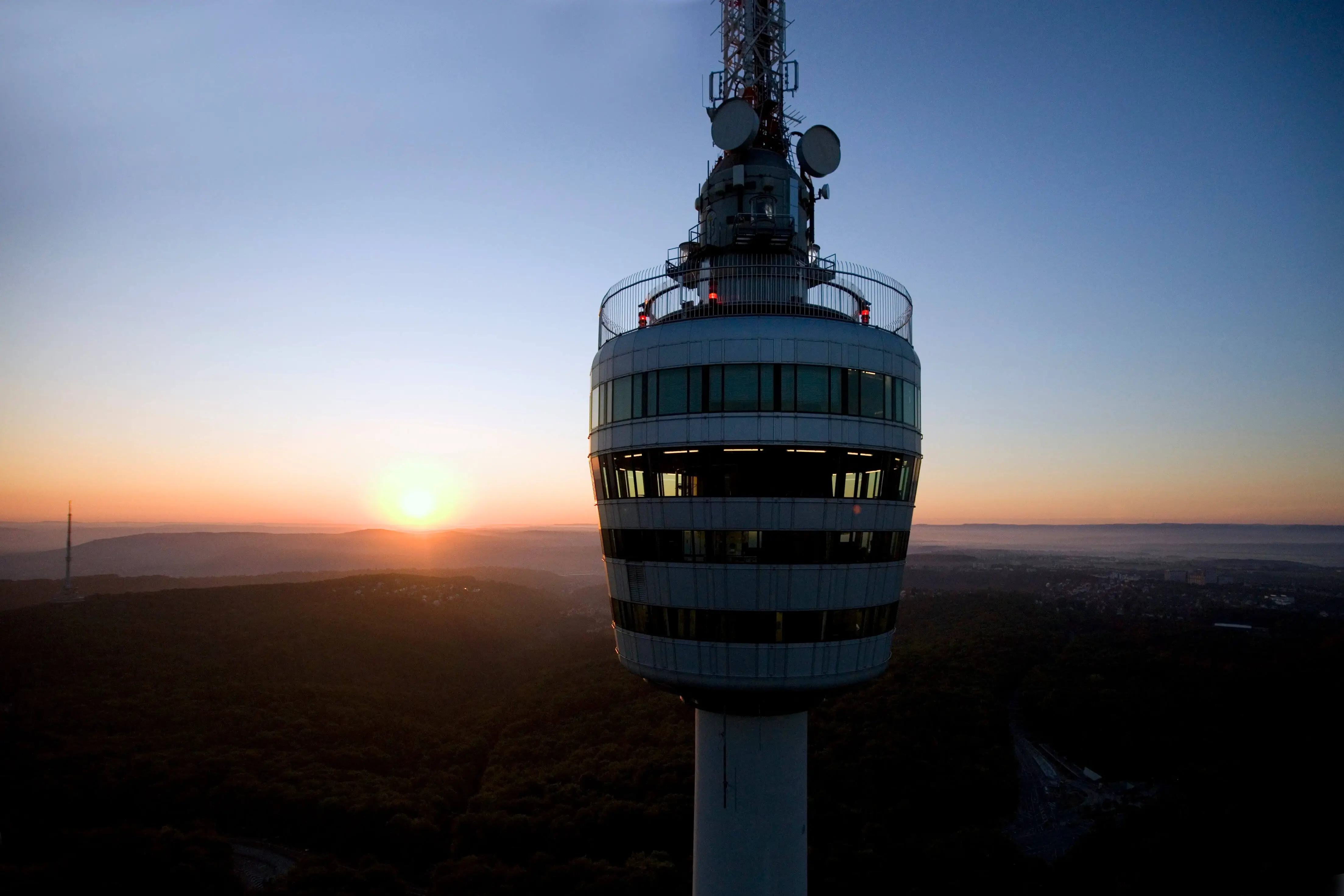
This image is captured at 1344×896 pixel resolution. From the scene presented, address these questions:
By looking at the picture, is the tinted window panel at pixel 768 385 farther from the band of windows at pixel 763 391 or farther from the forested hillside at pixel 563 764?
the forested hillside at pixel 563 764

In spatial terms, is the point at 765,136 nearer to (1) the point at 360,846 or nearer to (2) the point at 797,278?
(2) the point at 797,278

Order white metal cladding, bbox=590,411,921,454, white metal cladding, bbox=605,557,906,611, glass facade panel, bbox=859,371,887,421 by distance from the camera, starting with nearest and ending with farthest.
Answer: white metal cladding, bbox=590,411,921,454 < white metal cladding, bbox=605,557,906,611 < glass facade panel, bbox=859,371,887,421

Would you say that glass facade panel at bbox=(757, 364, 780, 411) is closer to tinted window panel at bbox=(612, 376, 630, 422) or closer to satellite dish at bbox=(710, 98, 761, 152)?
tinted window panel at bbox=(612, 376, 630, 422)

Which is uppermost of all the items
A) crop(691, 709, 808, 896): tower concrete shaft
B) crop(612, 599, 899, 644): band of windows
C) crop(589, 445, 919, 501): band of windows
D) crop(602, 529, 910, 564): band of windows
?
crop(589, 445, 919, 501): band of windows

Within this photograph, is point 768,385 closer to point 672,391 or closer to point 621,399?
point 672,391

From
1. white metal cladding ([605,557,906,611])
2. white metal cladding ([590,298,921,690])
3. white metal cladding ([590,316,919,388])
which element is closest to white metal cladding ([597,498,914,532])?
white metal cladding ([590,298,921,690])

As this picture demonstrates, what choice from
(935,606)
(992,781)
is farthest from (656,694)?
(935,606)

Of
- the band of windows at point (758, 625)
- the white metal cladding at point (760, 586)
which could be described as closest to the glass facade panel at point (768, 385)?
the white metal cladding at point (760, 586)
